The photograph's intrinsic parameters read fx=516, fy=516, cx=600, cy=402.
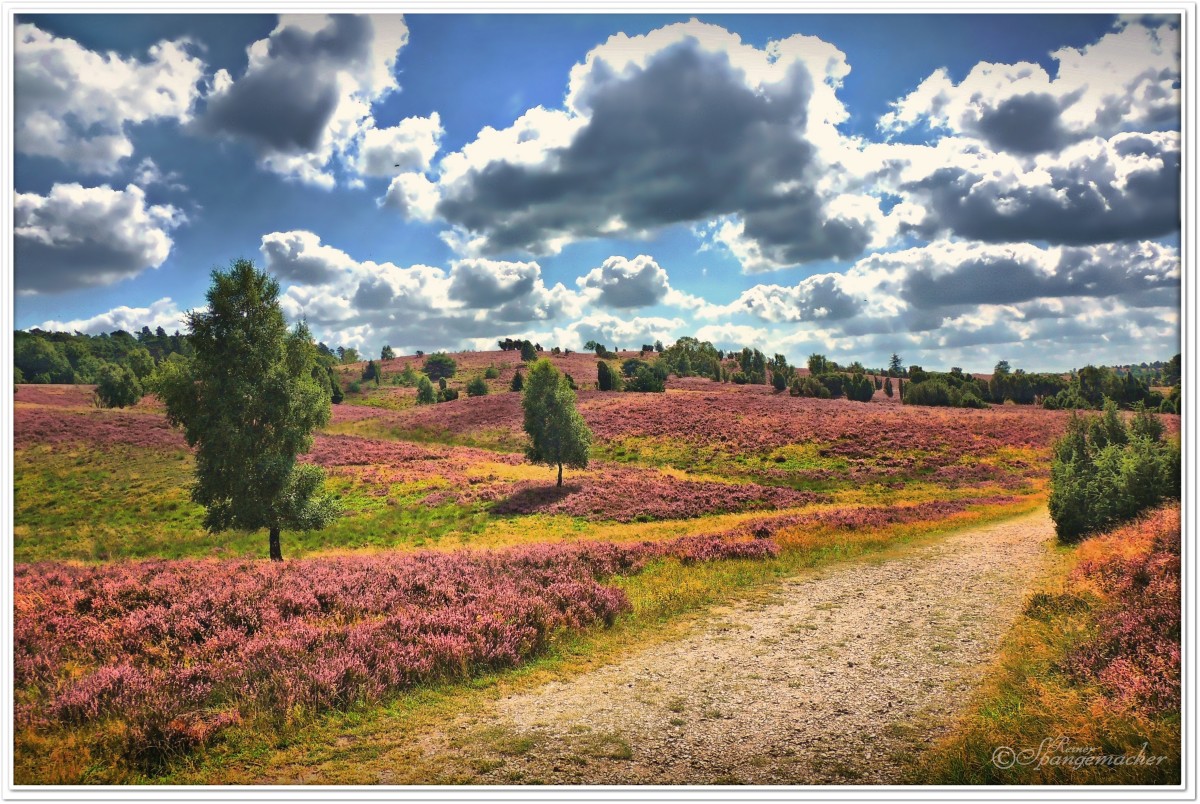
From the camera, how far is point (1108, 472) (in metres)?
17.4

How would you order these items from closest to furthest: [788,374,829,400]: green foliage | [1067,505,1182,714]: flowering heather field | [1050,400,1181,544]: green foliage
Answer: [1067,505,1182,714]: flowering heather field → [1050,400,1181,544]: green foliage → [788,374,829,400]: green foliage

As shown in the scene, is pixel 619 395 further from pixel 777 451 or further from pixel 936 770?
pixel 936 770

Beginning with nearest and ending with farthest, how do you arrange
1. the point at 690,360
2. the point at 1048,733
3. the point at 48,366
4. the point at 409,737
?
the point at 1048,733 → the point at 409,737 → the point at 48,366 → the point at 690,360

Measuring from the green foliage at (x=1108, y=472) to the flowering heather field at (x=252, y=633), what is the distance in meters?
16.6

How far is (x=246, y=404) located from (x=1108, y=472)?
96.4 feet

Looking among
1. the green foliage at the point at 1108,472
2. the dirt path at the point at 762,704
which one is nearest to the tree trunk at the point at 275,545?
the dirt path at the point at 762,704

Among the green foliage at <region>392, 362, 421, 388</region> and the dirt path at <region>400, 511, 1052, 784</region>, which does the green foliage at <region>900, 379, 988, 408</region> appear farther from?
the green foliage at <region>392, 362, 421, 388</region>

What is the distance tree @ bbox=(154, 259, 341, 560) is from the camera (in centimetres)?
1762

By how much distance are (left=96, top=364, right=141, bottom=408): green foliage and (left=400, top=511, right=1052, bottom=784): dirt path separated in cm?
7857

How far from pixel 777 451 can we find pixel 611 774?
149 ft

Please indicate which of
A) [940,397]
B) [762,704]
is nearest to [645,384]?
[940,397]

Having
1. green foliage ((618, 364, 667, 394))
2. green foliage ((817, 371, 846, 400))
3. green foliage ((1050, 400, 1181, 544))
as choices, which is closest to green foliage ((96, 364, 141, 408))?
green foliage ((618, 364, 667, 394))

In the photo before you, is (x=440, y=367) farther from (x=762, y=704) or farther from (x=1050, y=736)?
(x=1050, y=736)
